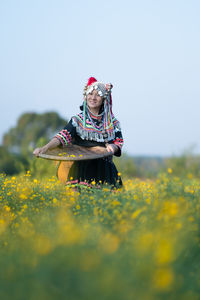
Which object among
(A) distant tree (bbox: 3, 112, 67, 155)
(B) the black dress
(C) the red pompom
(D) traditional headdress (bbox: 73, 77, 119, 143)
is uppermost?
(A) distant tree (bbox: 3, 112, 67, 155)

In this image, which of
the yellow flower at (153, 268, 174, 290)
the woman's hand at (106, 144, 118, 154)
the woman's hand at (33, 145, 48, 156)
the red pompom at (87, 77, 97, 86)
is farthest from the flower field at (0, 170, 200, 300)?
the red pompom at (87, 77, 97, 86)

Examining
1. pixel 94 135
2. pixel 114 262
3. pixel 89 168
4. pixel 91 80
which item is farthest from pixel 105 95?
pixel 114 262

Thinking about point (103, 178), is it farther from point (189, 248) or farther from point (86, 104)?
point (189, 248)

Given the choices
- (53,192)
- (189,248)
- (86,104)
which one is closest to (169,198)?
(189,248)

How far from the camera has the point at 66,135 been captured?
6.27 meters

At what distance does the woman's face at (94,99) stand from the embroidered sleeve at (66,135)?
1.55ft

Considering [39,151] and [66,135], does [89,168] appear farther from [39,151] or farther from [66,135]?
[39,151]

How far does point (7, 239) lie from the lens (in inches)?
163

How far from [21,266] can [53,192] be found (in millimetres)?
3082

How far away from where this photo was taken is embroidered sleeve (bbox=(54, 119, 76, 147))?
6223mm

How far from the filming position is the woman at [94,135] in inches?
250

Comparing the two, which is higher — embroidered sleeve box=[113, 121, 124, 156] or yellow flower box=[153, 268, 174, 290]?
embroidered sleeve box=[113, 121, 124, 156]

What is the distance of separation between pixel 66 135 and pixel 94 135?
0.45 meters

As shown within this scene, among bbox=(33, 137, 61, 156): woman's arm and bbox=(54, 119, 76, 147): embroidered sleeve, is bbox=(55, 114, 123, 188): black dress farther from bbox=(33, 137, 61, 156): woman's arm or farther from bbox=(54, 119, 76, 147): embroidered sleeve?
bbox=(33, 137, 61, 156): woman's arm
